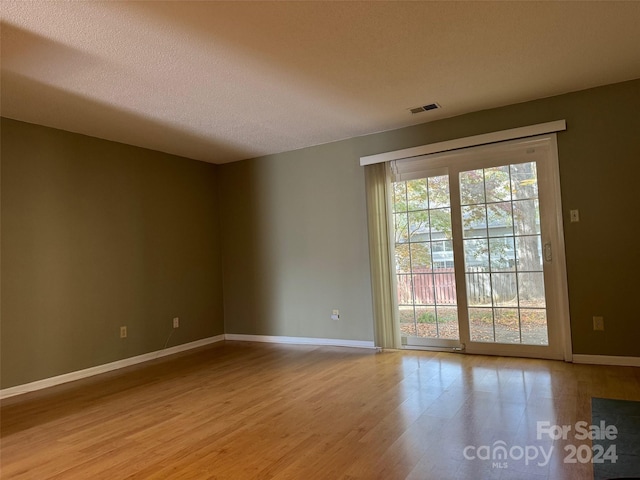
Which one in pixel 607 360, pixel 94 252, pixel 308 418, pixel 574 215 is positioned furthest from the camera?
pixel 94 252

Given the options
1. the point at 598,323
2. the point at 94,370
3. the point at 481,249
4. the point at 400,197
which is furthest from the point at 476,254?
the point at 94,370

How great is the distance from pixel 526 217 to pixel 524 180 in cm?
36

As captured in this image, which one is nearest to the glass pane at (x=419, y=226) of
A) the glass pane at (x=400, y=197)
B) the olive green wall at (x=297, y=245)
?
the glass pane at (x=400, y=197)

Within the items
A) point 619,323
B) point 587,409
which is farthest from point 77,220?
point 619,323

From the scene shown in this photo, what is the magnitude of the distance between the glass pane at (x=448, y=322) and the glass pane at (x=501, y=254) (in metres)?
0.62

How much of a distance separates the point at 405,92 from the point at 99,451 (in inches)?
135

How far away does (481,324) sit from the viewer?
13.7ft

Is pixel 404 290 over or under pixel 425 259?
under

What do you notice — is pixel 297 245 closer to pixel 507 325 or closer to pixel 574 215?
pixel 507 325

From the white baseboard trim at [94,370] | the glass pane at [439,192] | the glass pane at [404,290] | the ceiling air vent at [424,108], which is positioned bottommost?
the white baseboard trim at [94,370]

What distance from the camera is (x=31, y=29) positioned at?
7.71 ft

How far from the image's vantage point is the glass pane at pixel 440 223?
438cm

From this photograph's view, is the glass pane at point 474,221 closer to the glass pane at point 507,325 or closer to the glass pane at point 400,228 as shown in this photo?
the glass pane at point 400,228

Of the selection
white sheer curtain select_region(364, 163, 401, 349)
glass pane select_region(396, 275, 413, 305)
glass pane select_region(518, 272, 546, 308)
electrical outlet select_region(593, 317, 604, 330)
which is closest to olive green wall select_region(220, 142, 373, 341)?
white sheer curtain select_region(364, 163, 401, 349)
